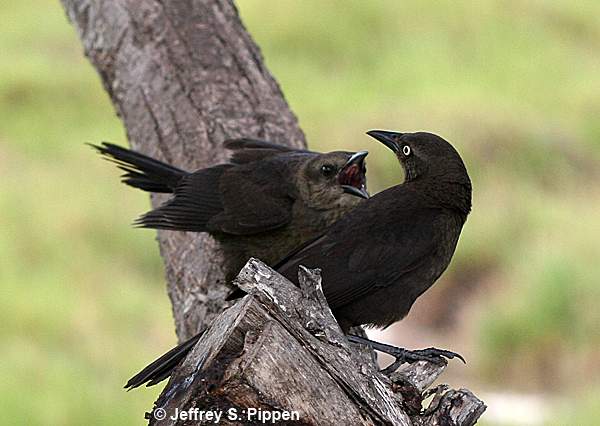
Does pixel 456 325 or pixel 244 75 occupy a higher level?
pixel 456 325

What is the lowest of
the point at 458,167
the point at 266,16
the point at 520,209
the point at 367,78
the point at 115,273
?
the point at 458,167

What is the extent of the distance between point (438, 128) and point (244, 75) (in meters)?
6.19

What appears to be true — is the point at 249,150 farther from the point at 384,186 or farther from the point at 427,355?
the point at 384,186

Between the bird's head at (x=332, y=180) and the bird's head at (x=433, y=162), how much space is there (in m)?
0.32

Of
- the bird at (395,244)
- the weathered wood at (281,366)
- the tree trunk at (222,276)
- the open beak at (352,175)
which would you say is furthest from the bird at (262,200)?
the weathered wood at (281,366)

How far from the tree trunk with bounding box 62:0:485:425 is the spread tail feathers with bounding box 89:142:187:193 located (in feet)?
0.57

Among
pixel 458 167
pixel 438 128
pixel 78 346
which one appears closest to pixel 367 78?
pixel 438 128

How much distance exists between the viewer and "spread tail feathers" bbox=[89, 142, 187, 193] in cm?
366

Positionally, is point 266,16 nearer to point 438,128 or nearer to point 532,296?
point 438,128

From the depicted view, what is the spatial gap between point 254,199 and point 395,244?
0.65 meters

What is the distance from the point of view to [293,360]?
2.13m

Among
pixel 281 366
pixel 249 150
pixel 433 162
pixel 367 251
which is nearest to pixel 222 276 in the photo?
pixel 249 150

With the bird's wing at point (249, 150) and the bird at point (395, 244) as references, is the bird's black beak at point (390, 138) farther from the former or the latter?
the bird's wing at point (249, 150)

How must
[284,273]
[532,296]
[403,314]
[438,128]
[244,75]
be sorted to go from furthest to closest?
1. [438,128]
2. [532,296]
3. [244,75]
4. [403,314]
5. [284,273]
